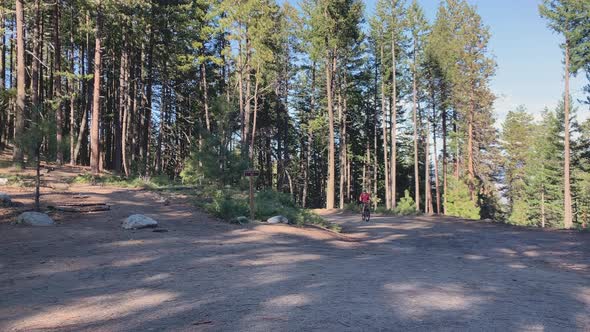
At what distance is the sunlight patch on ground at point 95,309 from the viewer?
13.2 ft

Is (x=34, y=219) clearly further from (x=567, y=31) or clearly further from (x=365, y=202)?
(x=567, y=31)

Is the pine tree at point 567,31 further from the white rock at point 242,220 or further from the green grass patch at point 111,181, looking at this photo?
the green grass patch at point 111,181

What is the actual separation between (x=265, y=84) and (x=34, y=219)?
26202 mm

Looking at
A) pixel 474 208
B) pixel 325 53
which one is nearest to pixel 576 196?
pixel 474 208

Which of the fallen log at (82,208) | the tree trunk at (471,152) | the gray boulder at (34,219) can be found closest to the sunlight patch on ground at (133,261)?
the gray boulder at (34,219)

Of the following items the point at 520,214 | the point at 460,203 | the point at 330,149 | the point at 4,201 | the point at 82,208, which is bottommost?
the point at 520,214

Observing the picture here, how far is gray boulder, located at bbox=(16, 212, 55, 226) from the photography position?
9.71 metres

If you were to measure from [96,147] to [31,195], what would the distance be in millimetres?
8623

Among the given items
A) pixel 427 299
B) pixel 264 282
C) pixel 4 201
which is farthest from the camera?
pixel 4 201

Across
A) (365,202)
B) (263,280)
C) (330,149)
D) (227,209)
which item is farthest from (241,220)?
(330,149)

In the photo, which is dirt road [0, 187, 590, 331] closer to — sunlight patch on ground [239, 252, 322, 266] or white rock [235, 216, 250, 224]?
sunlight patch on ground [239, 252, 322, 266]

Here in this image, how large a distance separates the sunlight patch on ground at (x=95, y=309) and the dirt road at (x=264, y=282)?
2cm

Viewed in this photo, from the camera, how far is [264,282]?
578 centimetres

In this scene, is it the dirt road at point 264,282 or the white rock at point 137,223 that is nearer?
the dirt road at point 264,282
